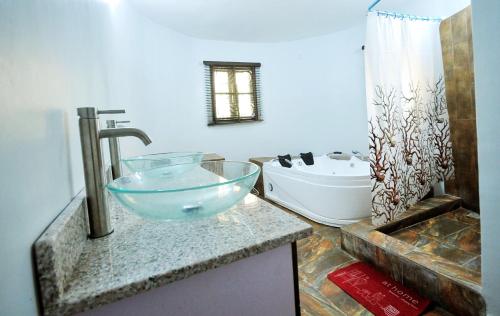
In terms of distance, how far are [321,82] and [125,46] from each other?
9.72 feet

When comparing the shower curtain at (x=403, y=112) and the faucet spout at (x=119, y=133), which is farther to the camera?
the shower curtain at (x=403, y=112)

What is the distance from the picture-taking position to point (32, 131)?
20.1 inches

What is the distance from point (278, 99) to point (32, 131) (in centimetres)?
396

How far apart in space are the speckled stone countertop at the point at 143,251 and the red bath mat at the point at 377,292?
3.90 ft

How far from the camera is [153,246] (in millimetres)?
649

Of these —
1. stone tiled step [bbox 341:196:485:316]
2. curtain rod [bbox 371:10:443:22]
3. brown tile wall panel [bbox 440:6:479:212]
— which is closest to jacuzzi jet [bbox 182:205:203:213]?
stone tiled step [bbox 341:196:485:316]

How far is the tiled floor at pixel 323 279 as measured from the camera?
151 cm

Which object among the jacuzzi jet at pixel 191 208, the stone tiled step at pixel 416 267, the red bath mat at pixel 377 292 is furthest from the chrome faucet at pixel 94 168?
the stone tiled step at pixel 416 267

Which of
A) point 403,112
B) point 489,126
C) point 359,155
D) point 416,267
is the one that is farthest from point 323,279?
→ point 359,155

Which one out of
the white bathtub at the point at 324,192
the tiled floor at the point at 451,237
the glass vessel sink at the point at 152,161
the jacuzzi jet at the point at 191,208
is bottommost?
the tiled floor at the point at 451,237

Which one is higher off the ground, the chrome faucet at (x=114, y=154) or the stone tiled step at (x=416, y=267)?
the chrome faucet at (x=114, y=154)

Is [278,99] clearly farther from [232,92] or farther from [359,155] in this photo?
[359,155]

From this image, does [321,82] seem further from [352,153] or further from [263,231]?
[263,231]

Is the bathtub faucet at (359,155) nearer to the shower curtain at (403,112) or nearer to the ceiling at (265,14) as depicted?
the shower curtain at (403,112)
